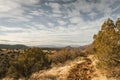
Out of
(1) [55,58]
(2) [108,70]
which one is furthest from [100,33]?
(1) [55,58]

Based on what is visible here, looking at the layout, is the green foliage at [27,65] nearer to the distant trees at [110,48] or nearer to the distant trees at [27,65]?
the distant trees at [27,65]

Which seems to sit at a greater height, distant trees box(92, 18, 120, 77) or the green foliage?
Result: distant trees box(92, 18, 120, 77)

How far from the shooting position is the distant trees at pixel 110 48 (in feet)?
48.7

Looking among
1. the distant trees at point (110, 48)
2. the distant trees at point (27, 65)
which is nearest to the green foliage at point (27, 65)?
the distant trees at point (27, 65)

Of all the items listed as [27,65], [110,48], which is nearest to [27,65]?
[27,65]

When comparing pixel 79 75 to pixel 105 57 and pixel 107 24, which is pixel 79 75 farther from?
pixel 107 24

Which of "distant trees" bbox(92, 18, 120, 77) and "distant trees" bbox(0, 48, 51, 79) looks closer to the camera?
"distant trees" bbox(92, 18, 120, 77)

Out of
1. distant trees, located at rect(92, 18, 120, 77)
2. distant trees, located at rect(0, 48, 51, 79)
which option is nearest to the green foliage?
distant trees, located at rect(0, 48, 51, 79)

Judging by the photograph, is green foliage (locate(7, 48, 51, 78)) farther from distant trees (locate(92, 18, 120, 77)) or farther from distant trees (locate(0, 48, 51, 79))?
distant trees (locate(92, 18, 120, 77))

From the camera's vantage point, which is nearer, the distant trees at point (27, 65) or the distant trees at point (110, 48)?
the distant trees at point (110, 48)

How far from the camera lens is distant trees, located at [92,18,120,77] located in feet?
48.7

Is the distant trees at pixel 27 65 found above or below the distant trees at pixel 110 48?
below

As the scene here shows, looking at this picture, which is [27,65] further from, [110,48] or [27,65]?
[110,48]

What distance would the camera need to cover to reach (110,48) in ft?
49.0
